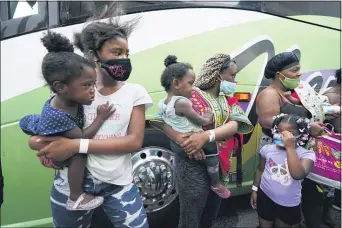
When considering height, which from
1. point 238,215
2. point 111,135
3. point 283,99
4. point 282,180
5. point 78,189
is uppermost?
point 283,99

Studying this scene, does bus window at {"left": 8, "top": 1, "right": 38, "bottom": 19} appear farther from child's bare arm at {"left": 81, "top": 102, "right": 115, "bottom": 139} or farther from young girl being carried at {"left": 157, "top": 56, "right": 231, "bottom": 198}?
child's bare arm at {"left": 81, "top": 102, "right": 115, "bottom": 139}

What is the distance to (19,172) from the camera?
8.74ft

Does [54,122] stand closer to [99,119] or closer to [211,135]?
[99,119]

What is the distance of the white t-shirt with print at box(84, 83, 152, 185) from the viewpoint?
1.92m

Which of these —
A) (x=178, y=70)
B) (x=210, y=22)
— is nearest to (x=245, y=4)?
(x=210, y=22)

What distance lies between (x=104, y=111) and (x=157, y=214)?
1528mm

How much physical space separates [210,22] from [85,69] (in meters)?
1.54

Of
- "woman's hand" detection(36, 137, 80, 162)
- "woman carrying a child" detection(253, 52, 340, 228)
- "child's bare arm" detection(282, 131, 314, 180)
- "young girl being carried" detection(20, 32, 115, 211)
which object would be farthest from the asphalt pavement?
"woman's hand" detection(36, 137, 80, 162)

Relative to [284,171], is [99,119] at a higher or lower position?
higher

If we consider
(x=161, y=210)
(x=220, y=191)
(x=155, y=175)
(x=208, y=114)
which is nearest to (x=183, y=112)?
(x=208, y=114)

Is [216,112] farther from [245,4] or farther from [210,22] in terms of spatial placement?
[245,4]

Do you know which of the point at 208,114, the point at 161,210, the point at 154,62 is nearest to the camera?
the point at 208,114

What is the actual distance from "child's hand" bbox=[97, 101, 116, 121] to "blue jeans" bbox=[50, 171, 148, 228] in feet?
1.04

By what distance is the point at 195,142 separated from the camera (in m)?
2.26
